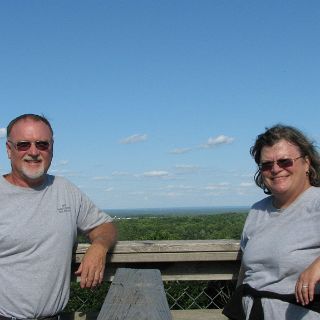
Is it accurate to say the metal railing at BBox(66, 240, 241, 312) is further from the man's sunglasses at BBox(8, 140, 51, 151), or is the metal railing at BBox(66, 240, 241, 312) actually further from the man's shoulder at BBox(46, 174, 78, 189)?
the man's sunglasses at BBox(8, 140, 51, 151)

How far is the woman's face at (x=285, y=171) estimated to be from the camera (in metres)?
2.76

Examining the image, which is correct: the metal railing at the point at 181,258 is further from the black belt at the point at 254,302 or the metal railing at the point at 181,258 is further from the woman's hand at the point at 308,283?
the woman's hand at the point at 308,283

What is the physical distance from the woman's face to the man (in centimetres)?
92

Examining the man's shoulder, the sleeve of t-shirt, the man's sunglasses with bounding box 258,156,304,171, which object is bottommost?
the sleeve of t-shirt

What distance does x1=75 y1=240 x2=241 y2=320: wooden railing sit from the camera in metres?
3.06

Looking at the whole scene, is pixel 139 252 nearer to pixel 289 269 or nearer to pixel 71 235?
pixel 71 235

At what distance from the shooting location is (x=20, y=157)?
295 centimetres

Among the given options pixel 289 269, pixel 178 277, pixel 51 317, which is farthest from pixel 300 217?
pixel 51 317

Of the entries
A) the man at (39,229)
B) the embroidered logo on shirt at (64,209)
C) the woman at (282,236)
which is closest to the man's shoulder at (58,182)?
the man at (39,229)

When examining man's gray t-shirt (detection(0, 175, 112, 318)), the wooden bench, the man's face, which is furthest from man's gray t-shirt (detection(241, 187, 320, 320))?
the man's face

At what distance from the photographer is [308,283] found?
92.7 inches

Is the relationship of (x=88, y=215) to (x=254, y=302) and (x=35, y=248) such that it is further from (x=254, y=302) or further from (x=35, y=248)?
(x=254, y=302)

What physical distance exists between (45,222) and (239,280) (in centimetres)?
106

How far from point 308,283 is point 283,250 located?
275 mm
